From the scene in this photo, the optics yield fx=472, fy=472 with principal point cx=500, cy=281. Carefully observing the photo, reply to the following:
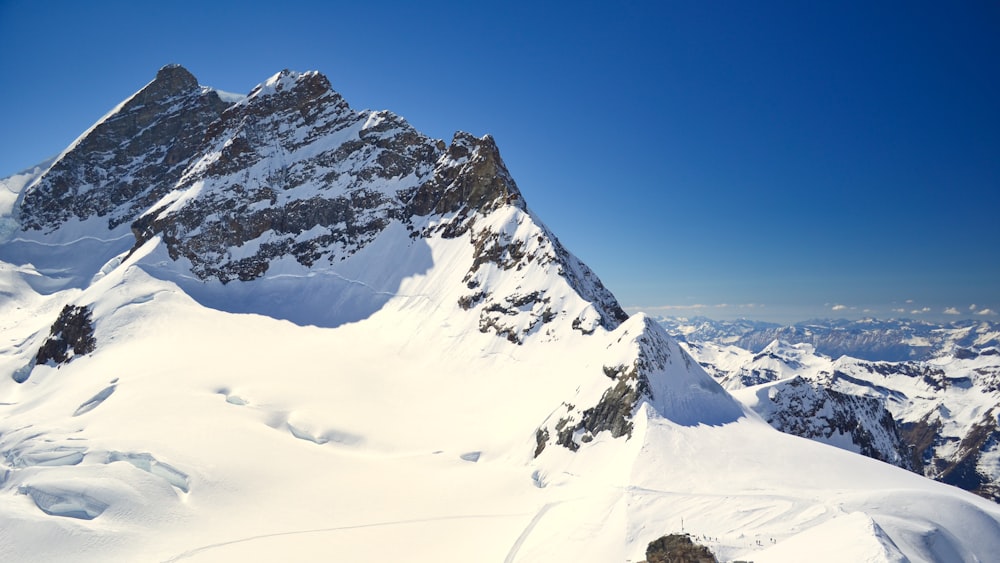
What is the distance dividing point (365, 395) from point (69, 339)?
4916 centimetres

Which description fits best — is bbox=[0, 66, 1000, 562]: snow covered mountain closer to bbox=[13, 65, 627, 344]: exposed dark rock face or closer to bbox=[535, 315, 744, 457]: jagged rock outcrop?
bbox=[535, 315, 744, 457]: jagged rock outcrop

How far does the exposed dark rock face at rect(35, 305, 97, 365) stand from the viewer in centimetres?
6469

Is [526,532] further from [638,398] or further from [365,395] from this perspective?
[365,395]

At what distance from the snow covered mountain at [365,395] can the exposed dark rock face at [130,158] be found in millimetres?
5549

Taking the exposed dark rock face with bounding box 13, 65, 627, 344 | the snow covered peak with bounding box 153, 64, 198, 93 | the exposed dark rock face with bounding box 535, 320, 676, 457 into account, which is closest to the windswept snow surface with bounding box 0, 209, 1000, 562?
the exposed dark rock face with bounding box 535, 320, 676, 457

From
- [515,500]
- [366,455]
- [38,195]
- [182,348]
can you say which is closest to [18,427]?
[182,348]

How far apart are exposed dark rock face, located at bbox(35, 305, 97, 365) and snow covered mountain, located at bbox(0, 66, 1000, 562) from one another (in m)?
0.41

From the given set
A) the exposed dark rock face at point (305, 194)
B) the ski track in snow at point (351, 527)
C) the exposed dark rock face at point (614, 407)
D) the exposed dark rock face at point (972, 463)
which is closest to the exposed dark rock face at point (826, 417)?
the exposed dark rock face at point (305, 194)

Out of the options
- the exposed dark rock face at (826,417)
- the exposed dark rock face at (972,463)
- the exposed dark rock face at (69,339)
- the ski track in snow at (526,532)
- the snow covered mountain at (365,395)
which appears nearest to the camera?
the ski track in snow at (526,532)

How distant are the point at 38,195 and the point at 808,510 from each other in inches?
6220

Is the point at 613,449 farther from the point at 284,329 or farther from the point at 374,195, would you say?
the point at 374,195

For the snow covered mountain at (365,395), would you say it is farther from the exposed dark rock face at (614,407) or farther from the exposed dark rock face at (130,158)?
the exposed dark rock face at (130,158)

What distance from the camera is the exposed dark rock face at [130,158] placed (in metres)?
113

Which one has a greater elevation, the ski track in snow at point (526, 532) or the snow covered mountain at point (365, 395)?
the snow covered mountain at point (365, 395)
